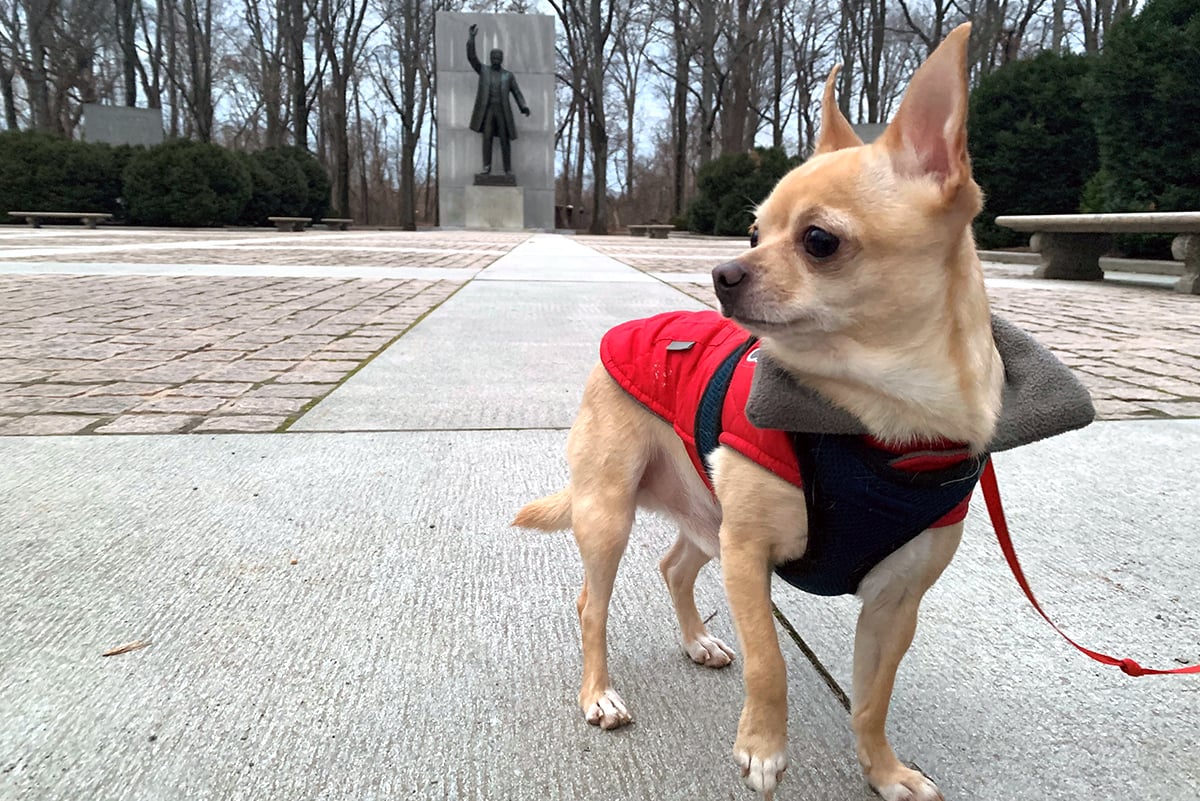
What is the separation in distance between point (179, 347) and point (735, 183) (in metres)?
22.7

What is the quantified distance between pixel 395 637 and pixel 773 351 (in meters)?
1.16

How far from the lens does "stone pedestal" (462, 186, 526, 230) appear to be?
30.9 metres

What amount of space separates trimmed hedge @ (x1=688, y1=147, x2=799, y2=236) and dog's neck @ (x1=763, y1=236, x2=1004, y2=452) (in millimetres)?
23938

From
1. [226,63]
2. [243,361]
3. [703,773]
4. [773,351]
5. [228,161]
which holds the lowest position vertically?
[703,773]

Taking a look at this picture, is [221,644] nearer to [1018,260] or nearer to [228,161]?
[1018,260]

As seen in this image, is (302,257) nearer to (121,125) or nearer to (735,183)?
(735,183)

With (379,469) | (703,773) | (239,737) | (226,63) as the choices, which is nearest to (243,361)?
(379,469)

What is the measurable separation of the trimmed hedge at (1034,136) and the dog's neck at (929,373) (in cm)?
1540

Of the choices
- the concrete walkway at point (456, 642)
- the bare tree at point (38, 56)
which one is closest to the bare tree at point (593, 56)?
the bare tree at point (38, 56)

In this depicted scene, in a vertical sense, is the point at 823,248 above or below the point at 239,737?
above

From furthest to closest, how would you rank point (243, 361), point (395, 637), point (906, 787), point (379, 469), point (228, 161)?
point (228, 161), point (243, 361), point (379, 469), point (395, 637), point (906, 787)

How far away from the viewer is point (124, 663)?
1.80 meters

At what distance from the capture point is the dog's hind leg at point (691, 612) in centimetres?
193

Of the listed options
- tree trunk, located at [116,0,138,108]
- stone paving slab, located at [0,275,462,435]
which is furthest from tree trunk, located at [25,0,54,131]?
stone paving slab, located at [0,275,462,435]
